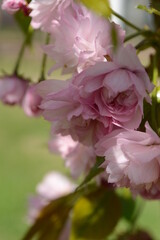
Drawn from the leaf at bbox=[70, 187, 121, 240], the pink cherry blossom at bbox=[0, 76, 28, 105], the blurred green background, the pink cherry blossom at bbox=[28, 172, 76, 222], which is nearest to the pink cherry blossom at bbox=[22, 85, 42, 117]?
the pink cherry blossom at bbox=[0, 76, 28, 105]

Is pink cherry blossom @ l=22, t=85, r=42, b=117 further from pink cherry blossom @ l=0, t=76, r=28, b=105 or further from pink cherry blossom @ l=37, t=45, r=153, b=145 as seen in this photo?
pink cherry blossom @ l=37, t=45, r=153, b=145

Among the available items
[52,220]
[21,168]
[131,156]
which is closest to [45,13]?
[131,156]

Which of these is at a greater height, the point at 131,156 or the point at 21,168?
the point at 131,156

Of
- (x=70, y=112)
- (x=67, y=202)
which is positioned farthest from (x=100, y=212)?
(x=70, y=112)

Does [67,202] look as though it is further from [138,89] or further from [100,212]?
[138,89]

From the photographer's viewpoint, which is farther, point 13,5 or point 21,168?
point 21,168

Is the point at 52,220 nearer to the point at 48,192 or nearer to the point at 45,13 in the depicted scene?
the point at 45,13

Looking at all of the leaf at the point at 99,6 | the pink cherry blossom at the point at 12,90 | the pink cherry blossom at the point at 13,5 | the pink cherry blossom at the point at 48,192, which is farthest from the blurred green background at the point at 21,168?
the leaf at the point at 99,6
